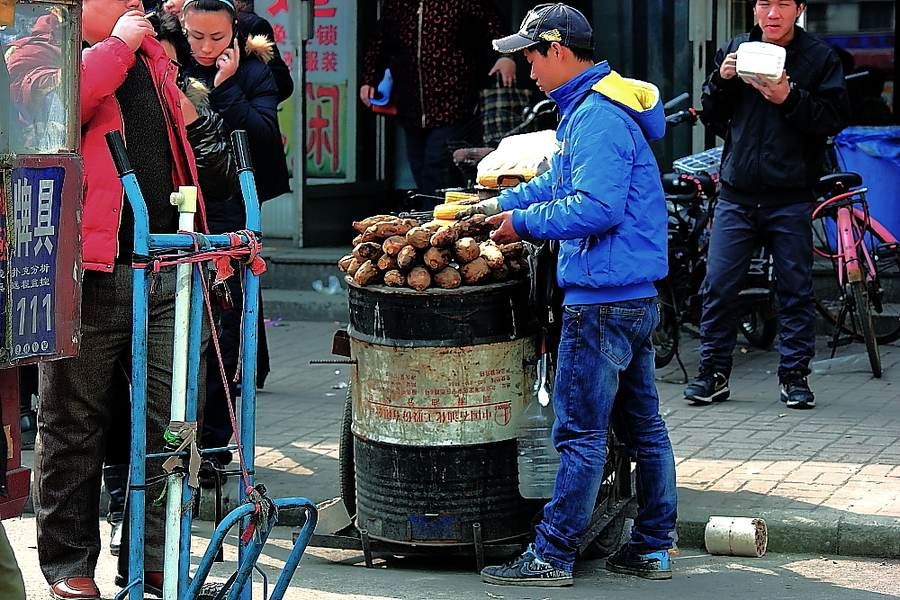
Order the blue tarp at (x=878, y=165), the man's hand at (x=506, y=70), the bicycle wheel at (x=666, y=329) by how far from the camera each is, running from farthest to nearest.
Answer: the man's hand at (x=506, y=70), the blue tarp at (x=878, y=165), the bicycle wheel at (x=666, y=329)

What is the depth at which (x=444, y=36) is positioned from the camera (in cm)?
1012

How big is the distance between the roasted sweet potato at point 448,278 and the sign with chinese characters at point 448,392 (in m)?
0.23

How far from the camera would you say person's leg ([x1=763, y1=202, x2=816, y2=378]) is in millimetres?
7402

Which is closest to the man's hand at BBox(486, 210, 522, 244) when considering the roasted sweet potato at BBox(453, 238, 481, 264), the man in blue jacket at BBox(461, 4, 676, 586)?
the man in blue jacket at BBox(461, 4, 676, 586)

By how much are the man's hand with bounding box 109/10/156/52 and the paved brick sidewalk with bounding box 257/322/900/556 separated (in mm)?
2396

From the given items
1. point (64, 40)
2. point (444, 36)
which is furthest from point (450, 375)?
point (444, 36)

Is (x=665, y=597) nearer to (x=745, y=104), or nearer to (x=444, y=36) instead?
(x=745, y=104)

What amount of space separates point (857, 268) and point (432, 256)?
4006mm

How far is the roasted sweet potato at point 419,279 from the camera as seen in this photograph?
496cm

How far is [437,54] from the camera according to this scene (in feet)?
33.3

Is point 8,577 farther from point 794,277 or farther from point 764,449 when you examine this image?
point 794,277

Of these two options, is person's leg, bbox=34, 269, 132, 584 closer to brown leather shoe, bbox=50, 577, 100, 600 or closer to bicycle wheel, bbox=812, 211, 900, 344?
brown leather shoe, bbox=50, 577, 100, 600

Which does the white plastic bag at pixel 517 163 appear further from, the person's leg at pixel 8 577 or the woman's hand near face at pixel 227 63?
the person's leg at pixel 8 577

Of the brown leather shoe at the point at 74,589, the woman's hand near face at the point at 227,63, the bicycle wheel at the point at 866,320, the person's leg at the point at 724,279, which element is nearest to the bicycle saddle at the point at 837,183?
the bicycle wheel at the point at 866,320
